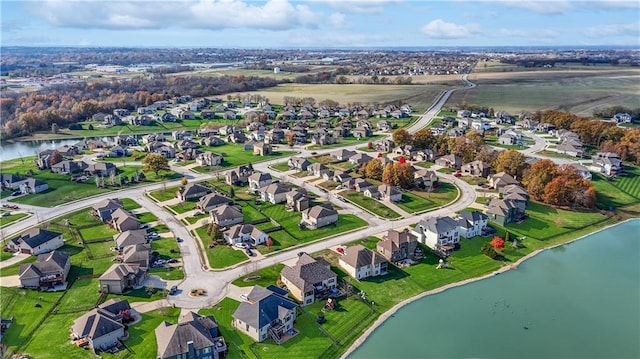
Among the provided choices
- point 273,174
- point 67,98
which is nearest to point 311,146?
point 273,174

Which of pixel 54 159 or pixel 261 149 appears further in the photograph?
pixel 261 149

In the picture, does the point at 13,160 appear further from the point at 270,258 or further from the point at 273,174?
the point at 270,258

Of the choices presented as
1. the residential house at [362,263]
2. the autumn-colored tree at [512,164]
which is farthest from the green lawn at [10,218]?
the autumn-colored tree at [512,164]

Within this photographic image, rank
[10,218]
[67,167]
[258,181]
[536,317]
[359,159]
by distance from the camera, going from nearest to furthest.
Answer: [536,317] → [10,218] → [258,181] → [67,167] → [359,159]

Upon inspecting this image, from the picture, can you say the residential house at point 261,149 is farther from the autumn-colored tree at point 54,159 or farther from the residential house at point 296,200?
the autumn-colored tree at point 54,159

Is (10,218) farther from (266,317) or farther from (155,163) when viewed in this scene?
(266,317)

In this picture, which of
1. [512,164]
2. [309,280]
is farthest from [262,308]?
[512,164]
